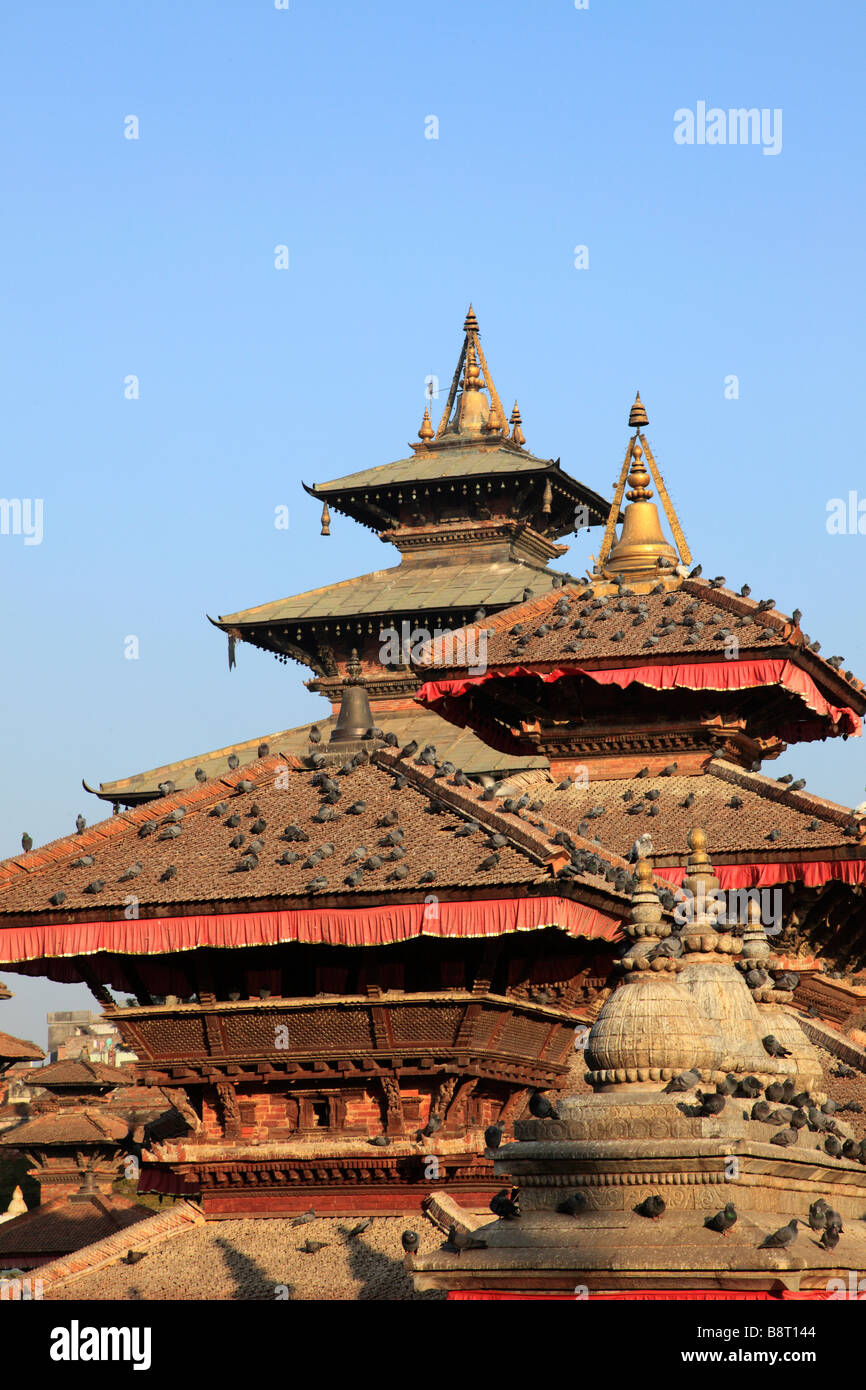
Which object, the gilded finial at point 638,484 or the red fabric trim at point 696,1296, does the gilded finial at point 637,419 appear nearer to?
the gilded finial at point 638,484

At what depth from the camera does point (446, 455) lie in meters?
48.2

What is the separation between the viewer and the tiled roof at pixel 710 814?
20641mm

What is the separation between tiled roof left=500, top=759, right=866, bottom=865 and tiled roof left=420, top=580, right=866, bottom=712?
1.51 metres

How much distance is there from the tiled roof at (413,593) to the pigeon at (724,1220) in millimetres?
29860

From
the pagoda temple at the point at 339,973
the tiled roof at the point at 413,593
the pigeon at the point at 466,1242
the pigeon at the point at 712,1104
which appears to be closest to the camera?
the pigeon at the point at 712,1104

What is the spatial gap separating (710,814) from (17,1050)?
877 inches

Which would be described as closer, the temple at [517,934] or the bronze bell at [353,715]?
the temple at [517,934]

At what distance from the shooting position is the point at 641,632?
925 inches

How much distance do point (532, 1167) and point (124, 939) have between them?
22.7 feet

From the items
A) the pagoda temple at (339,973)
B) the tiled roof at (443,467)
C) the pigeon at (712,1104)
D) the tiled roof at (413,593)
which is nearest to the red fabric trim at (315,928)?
the pagoda temple at (339,973)

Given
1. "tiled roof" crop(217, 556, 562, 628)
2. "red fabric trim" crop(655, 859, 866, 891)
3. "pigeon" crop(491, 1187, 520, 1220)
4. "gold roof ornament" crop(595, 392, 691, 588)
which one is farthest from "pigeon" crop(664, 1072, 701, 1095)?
"tiled roof" crop(217, 556, 562, 628)

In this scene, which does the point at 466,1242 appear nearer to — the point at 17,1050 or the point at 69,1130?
the point at 17,1050

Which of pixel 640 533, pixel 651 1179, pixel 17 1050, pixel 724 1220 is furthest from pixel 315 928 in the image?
pixel 17 1050
